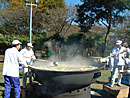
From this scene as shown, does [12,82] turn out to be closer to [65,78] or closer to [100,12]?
[65,78]

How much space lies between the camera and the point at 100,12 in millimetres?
10508

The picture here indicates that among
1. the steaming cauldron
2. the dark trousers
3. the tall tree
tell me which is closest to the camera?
the steaming cauldron

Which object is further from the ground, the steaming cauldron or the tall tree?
the tall tree

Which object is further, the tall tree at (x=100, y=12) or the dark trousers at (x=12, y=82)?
the tall tree at (x=100, y=12)

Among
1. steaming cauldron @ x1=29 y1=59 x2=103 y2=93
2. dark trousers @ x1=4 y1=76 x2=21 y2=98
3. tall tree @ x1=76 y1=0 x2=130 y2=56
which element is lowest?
dark trousers @ x1=4 y1=76 x2=21 y2=98

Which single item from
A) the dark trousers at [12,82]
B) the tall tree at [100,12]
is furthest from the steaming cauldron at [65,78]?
the tall tree at [100,12]

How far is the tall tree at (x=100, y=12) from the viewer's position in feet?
31.5

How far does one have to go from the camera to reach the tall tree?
9.61 metres

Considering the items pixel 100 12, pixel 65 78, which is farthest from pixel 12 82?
pixel 100 12

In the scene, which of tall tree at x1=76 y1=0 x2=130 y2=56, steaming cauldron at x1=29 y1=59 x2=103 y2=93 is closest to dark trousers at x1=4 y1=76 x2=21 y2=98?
steaming cauldron at x1=29 y1=59 x2=103 y2=93

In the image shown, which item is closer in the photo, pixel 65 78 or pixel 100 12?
pixel 65 78

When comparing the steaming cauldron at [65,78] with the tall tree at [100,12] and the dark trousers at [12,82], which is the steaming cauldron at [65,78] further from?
the tall tree at [100,12]

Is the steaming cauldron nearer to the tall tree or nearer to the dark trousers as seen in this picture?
the dark trousers

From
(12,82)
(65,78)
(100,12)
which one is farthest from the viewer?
(100,12)
